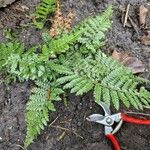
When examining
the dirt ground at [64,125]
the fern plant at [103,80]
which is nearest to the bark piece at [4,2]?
the dirt ground at [64,125]

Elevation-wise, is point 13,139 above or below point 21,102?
below

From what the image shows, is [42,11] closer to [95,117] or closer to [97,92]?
[97,92]

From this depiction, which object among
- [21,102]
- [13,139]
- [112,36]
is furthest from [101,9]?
[13,139]

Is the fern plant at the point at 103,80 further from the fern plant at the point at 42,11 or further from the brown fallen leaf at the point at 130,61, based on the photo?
the fern plant at the point at 42,11

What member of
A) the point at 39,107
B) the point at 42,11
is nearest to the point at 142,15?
the point at 42,11

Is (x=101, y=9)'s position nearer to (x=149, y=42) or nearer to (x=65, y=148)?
(x=149, y=42)

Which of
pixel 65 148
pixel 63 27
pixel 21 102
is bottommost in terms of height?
pixel 65 148

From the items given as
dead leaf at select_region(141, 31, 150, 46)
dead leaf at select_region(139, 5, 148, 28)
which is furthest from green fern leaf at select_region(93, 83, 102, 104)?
dead leaf at select_region(139, 5, 148, 28)
